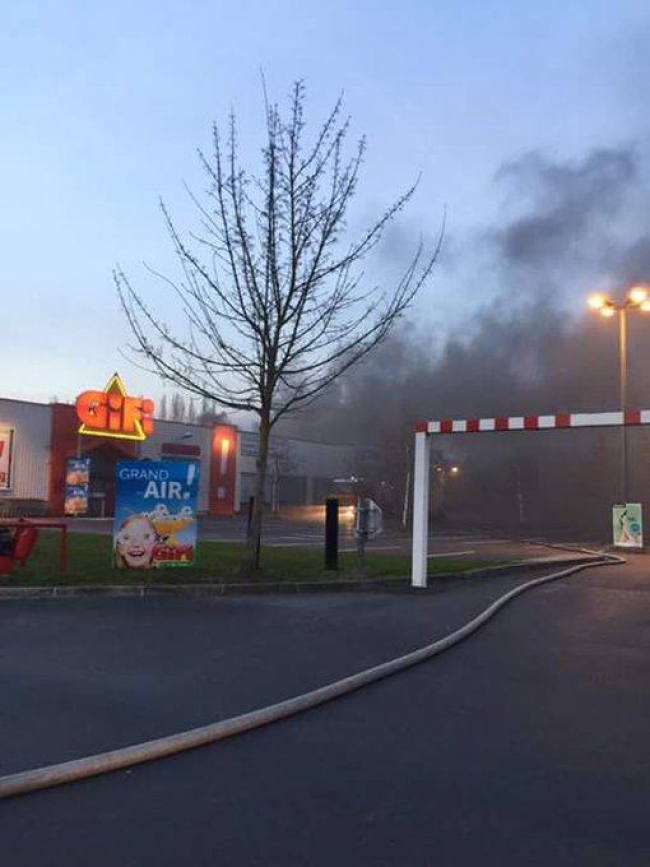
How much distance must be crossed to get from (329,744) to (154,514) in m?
9.34

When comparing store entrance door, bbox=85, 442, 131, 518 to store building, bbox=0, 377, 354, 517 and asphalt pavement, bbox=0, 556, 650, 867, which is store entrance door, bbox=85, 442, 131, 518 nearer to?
store building, bbox=0, 377, 354, 517

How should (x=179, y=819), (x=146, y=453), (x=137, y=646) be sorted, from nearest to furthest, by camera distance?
(x=179, y=819) → (x=137, y=646) → (x=146, y=453)

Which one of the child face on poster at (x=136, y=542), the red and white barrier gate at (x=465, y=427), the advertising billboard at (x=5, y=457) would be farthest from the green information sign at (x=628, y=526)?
the advertising billboard at (x=5, y=457)

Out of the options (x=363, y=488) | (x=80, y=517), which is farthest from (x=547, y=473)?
(x=80, y=517)

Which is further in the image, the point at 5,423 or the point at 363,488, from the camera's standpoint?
the point at 363,488

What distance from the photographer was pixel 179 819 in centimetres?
401

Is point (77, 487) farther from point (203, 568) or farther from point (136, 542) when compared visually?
point (136, 542)

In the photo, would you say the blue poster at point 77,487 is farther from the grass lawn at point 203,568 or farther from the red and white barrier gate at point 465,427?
the red and white barrier gate at point 465,427

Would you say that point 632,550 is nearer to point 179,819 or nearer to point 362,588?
point 362,588

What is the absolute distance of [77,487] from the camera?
42.3 m

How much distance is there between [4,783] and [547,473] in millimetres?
50405

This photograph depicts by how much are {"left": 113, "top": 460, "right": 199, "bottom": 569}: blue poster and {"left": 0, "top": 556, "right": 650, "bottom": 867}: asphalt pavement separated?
371 cm

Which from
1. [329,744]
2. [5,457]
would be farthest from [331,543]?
[5,457]

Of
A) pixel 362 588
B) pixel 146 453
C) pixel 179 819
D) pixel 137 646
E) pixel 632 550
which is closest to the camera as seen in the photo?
pixel 179 819
